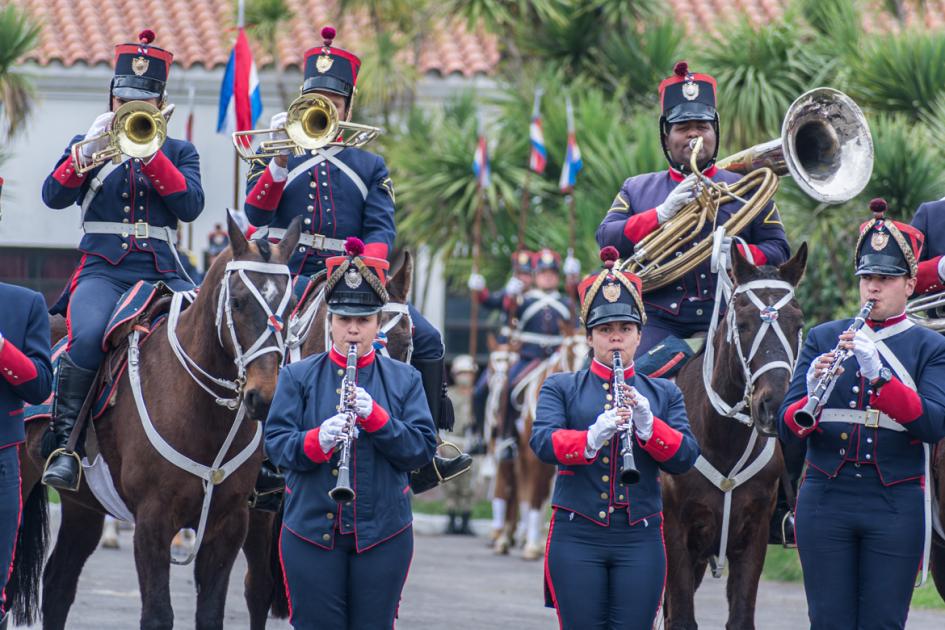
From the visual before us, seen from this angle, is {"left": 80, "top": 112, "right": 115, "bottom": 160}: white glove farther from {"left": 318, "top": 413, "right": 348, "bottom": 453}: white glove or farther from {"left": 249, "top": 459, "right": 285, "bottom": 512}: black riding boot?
{"left": 318, "top": 413, "right": 348, "bottom": 453}: white glove

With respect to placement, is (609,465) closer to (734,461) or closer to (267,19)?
(734,461)

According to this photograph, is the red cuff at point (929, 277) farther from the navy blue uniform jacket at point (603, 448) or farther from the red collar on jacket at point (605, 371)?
the red collar on jacket at point (605, 371)

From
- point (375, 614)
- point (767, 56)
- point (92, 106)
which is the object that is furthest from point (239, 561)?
point (92, 106)

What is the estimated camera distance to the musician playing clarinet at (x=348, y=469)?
21.1 ft

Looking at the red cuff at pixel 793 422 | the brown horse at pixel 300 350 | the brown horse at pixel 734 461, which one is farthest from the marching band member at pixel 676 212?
the red cuff at pixel 793 422

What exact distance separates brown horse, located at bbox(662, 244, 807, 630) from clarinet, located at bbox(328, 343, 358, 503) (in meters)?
2.16

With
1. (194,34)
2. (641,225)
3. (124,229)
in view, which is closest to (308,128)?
(124,229)

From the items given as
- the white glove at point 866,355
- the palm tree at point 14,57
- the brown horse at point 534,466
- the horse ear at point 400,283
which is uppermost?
the palm tree at point 14,57

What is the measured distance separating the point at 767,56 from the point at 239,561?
737 centimetres

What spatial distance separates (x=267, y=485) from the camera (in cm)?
876

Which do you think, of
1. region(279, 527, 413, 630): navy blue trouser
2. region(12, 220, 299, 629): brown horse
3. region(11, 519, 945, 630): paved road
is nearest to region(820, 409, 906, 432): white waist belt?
region(279, 527, 413, 630): navy blue trouser

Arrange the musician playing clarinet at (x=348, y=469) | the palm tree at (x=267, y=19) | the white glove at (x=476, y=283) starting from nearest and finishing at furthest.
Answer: the musician playing clarinet at (x=348, y=469)
the white glove at (x=476, y=283)
the palm tree at (x=267, y=19)

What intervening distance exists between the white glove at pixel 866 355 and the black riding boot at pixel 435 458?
8.26 ft

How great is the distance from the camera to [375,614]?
21.2 ft
